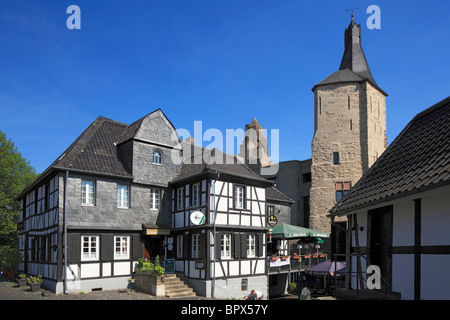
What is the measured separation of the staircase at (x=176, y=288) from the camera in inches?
763

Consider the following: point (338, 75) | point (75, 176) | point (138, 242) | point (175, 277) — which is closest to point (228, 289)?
point (175, 277)

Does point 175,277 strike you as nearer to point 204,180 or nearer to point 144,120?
point 204,180

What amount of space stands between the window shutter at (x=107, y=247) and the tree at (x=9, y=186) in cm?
1906

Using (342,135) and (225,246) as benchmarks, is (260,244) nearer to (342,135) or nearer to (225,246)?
(225,246)

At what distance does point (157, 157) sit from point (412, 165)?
1597 cm

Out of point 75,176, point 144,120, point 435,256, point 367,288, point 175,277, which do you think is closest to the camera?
point 435,256

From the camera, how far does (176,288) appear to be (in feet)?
65.7

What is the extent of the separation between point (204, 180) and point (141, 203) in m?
3.63

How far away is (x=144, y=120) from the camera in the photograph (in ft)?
72.4

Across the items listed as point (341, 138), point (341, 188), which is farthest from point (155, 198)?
point (341, 138)

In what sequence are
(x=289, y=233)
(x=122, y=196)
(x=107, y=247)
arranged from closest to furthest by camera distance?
(x=107, y=247), (x=122, y=196), (x=289, y=233)

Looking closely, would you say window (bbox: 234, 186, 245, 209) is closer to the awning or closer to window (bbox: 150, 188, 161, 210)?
the awning

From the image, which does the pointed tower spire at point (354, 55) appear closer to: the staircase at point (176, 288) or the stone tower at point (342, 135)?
the stone tower at point (342, 135)
